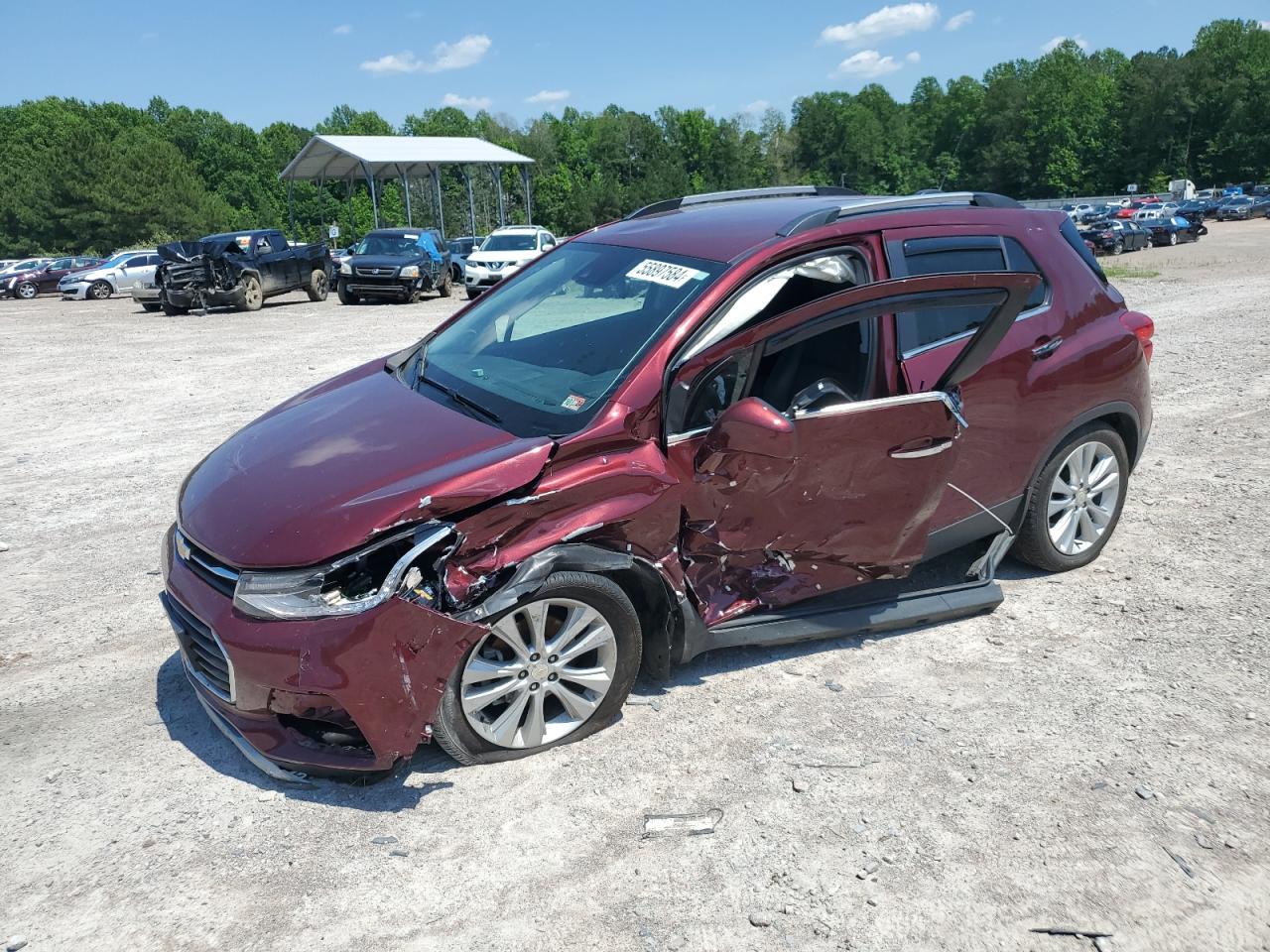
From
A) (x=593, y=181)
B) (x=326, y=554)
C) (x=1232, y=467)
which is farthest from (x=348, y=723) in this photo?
(x=593, y=181)

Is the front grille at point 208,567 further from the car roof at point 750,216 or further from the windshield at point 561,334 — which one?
the car roof at point 750,216

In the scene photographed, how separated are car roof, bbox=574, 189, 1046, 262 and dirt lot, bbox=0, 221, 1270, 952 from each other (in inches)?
73.6

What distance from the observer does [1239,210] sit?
207ft

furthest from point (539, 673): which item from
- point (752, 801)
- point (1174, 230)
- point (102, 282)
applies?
point (1174, 230)

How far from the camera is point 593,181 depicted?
10625cm

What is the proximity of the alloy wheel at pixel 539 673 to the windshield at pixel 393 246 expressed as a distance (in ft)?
72.1

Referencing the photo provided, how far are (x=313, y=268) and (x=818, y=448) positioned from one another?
78.1ft

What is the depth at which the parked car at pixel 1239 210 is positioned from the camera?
6316 centimetres

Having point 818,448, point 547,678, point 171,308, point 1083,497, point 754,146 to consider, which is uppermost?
point 754,146

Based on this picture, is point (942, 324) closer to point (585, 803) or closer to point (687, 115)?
point (585, 803)

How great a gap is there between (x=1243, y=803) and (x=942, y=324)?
7.16ft

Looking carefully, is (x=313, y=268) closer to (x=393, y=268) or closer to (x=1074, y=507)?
(x=393, y=268)

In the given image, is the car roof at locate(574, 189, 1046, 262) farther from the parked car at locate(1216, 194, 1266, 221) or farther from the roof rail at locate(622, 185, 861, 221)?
the parked car at locate(1216, 194, 1266, 221)

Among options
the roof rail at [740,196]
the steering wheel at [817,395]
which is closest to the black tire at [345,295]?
the roof rail at [740,196]
